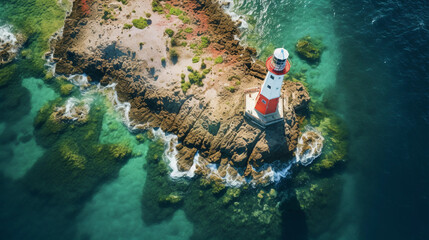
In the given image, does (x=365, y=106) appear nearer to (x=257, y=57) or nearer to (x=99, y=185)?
(x=257, y=57)

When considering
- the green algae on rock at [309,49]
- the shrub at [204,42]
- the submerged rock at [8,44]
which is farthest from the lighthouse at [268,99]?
the submerged rock at [8,44]

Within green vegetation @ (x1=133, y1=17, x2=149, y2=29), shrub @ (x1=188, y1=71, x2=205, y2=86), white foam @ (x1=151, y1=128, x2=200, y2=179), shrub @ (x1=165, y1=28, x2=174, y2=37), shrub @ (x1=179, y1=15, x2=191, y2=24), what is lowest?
white foam @ (x1=151, y1=128, x2=200, y2=179)

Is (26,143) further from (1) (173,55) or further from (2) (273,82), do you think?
(2) (273,82)

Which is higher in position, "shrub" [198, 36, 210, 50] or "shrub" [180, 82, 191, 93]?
"shrub" [198, 36, 210, 50]

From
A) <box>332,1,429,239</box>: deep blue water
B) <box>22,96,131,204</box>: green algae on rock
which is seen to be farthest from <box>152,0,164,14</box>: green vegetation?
<box>332,1,429,239</box>: deep blue water

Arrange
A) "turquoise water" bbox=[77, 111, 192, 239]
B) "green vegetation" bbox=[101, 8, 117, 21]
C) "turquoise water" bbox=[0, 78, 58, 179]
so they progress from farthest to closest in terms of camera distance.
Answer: "green vegetation" bbox=[101, 8, 117, 21], "turquoise water" bbox=[0, 78, 58, 179], "turquoise water" bbox=[77, 111, 192, 239]

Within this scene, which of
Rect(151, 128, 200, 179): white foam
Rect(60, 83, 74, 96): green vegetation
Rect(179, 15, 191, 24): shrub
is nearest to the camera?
Rect(151, 128, 200, 179): white foam

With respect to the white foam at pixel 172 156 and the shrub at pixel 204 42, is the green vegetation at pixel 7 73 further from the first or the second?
the shrub at pixel 204 42

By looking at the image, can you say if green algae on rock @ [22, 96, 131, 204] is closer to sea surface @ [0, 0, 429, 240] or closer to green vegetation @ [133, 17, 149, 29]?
sea surface @ [0, 0, 429, 240]
